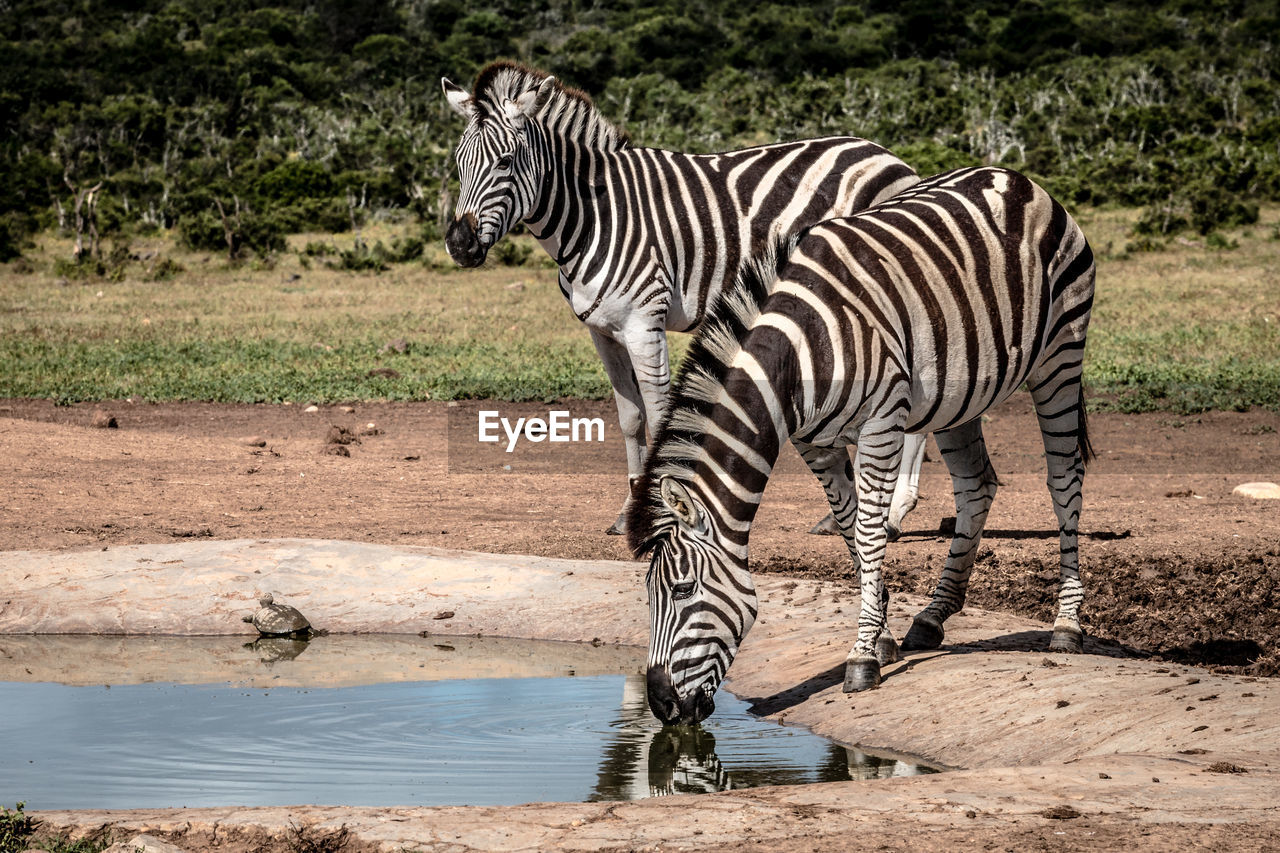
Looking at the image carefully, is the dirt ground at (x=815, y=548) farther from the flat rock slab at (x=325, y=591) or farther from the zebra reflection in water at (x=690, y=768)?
the flat rock slab at (x=325, y=591)

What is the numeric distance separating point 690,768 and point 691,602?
0.61m

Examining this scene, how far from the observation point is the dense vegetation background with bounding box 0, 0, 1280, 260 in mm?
28875

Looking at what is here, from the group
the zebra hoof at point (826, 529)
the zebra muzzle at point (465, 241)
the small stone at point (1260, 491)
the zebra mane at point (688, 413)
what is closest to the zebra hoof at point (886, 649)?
the zebra mane at point (688, 413)

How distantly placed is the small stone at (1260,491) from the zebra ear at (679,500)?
5.95m

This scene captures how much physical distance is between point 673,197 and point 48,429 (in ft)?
19.1

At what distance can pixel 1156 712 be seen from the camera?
15.9 feet

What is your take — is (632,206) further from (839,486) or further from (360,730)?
(360,730)

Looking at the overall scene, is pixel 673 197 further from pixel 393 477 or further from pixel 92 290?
pixel 92 290

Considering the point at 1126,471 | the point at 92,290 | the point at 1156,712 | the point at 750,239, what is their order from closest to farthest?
the point at 1156,712
the point at 750,239
the point at 1126,471
the point at 92,290

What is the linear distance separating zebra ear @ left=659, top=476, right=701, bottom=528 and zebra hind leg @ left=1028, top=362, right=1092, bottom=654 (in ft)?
6.42

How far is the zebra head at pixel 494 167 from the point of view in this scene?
8.03 metres

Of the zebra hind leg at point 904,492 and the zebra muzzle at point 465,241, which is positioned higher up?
the zebra muzzle at point 465,241

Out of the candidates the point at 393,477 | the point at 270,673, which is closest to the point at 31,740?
the point at 270,673

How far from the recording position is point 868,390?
5.24 m
